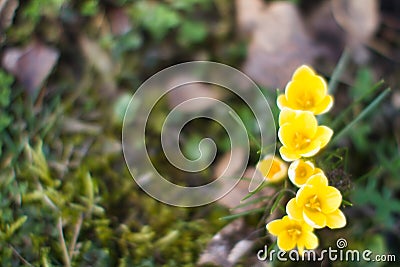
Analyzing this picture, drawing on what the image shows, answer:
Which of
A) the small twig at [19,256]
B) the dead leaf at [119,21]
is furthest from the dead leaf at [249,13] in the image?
the small twig at [19,256]

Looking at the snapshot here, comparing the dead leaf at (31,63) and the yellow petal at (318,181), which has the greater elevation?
the dead leaf at (31,63)

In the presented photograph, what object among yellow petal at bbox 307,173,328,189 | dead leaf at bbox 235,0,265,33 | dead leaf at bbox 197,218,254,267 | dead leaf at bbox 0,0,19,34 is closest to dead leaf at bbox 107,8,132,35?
dead leaf at bbox 0,0,19,34

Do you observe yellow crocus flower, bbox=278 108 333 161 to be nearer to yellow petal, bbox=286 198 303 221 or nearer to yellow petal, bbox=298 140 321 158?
yellow petal, bbox=298 140 321 158

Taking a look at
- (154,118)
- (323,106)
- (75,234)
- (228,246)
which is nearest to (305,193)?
(323,106)

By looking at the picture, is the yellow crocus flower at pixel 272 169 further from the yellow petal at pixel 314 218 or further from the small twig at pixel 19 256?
the small twig at pixel 19 256

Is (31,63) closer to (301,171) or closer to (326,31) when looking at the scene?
(301,171)

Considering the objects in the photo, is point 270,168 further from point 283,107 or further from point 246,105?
point 246,105
